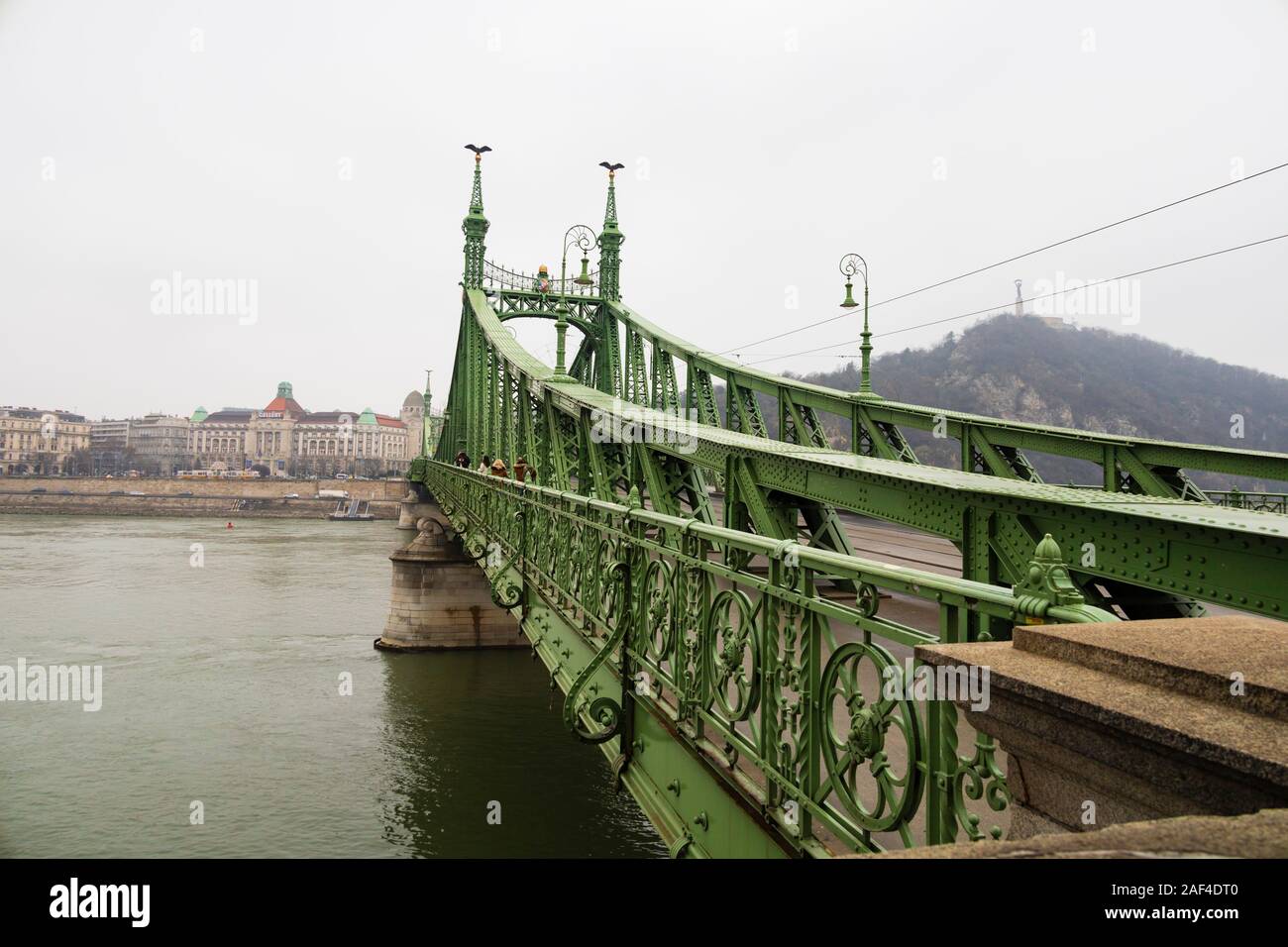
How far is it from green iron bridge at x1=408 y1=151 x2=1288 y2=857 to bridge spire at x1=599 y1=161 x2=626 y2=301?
58.4ft

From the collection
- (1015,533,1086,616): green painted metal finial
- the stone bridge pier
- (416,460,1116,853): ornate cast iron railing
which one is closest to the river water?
the stone bridge pier

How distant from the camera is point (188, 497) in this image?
226ft

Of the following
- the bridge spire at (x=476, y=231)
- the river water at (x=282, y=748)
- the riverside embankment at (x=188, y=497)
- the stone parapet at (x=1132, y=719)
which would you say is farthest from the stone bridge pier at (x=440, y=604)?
the riverside embankment at (x=188, y=497)

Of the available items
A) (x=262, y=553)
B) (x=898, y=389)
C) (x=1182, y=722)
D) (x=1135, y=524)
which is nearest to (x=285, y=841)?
(x=1135, y=524)

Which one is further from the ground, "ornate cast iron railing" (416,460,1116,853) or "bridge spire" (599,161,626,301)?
"bridge spire" (599,161,626,301)

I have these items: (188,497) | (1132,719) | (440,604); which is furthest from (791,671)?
(188,497)

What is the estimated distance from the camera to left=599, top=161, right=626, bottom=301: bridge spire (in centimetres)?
2616

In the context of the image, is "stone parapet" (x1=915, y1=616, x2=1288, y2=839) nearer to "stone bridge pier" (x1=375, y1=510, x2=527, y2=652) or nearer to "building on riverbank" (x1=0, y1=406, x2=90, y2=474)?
"stone bridge pier" (x1=375, y1=510, x2=527, y2=652)

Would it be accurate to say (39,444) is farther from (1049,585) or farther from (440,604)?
(1049,585)

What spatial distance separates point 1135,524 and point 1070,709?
2.00m

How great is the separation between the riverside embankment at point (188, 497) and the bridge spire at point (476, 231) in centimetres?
3991

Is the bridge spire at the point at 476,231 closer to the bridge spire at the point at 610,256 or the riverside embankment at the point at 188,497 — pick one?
the bridge spire at the point at 610,256

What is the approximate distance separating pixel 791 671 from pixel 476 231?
86.6 ft

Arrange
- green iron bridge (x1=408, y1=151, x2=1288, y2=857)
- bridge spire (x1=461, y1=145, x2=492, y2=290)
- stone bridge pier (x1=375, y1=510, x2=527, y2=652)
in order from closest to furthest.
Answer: green iron bridge (x1=408, y1=151, x2=1288, y2=857), stone bridge pier (x1=375, y1=510, x2=527, y2=652), bridge spire (x1=461, y1=145, x2=492, y2=290)
